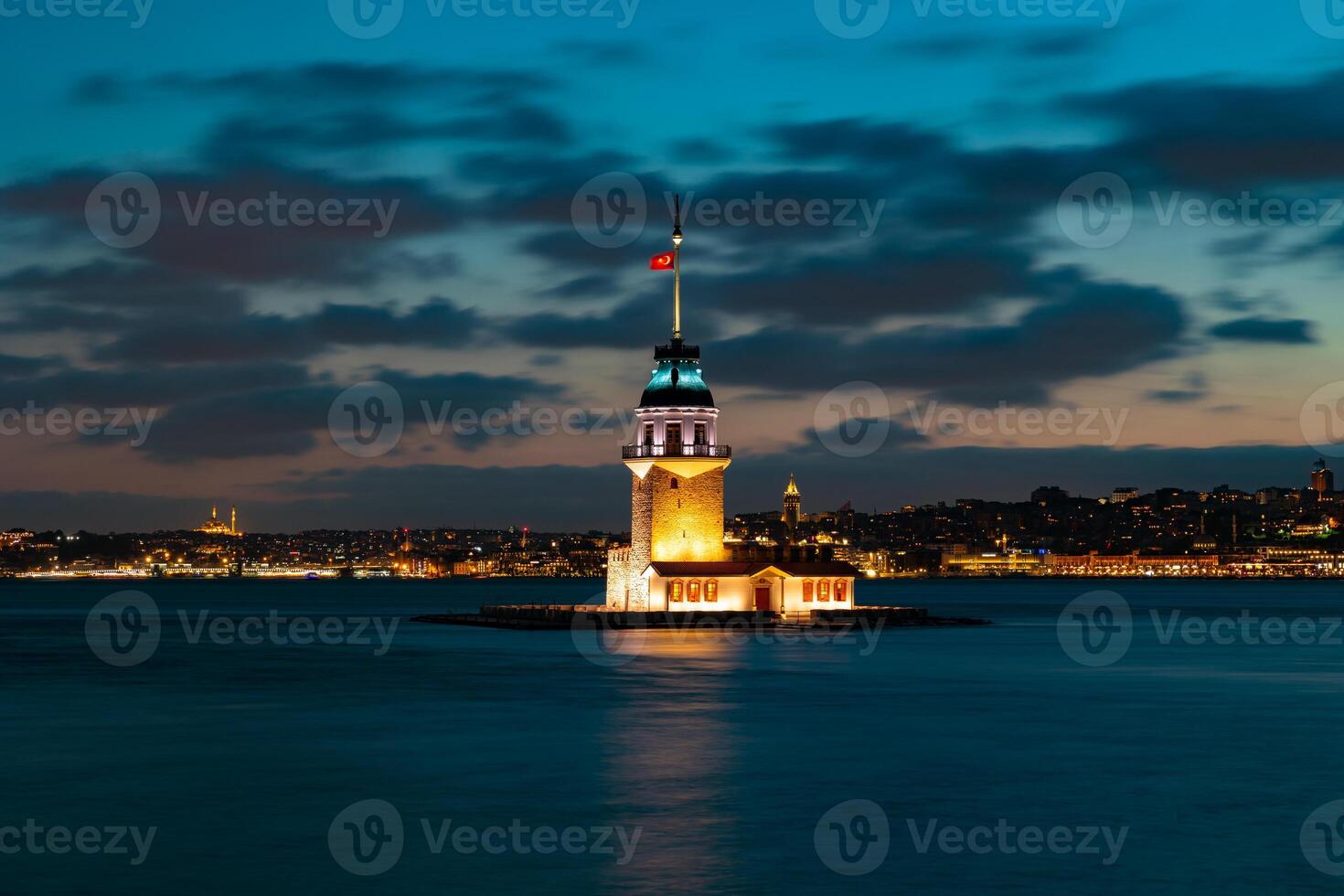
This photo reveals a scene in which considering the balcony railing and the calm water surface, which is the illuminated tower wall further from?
the calm water surface

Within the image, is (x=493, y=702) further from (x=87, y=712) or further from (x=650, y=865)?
(x=650, y=865)

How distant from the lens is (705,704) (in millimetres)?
40750

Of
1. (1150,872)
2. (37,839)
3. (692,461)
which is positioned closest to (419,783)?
(37,839)

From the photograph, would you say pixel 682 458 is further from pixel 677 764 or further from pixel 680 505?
pixel 677 764

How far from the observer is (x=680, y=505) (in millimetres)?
63438

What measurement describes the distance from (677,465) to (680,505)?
61.0 inches

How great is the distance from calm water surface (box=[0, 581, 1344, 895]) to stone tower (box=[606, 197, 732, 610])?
6773mm

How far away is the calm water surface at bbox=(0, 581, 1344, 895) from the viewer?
20.8m

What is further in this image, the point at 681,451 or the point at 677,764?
the point at 681,451

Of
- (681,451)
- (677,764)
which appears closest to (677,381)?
(681,451)

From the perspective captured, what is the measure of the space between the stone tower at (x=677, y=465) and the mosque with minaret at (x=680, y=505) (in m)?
0.03

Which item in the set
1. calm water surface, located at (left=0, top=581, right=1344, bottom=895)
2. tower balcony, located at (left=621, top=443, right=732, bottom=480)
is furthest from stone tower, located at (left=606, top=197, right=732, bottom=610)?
calm water surface, located at (left=0, top=581, right=1344, bottom=895)

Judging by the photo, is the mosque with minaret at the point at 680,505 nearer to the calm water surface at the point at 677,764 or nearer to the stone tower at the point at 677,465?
the stone tower at the point at 677,465

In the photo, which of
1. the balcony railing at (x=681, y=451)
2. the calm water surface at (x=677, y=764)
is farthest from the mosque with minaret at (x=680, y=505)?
the calm water surface at (x=677, y=764)
